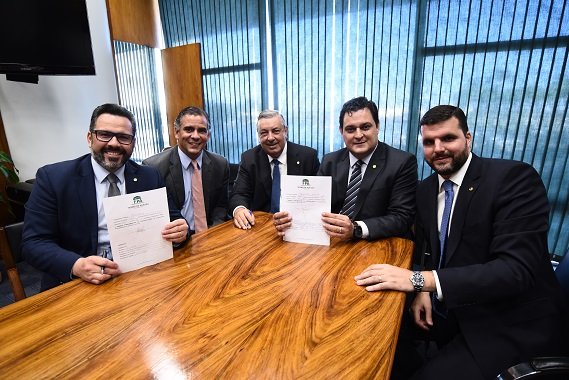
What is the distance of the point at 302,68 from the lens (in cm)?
380

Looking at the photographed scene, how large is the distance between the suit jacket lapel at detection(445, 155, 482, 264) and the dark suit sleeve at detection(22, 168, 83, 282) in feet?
5.70

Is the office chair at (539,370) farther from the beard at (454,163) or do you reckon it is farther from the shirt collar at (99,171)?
the shirt collar at (99,171)

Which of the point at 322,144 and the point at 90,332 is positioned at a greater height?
the point at 322,144

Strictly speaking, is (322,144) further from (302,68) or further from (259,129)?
(259,129)

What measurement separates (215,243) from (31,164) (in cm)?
353

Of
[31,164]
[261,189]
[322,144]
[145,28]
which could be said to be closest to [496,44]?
[322,144]

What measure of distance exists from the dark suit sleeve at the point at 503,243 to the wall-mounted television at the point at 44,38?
420cm

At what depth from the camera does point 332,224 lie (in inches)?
56.5

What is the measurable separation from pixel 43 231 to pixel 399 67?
341 cm

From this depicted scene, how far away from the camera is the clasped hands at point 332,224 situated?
1.43 m

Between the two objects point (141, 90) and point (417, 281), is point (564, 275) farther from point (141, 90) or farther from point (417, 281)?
point (141, 90)

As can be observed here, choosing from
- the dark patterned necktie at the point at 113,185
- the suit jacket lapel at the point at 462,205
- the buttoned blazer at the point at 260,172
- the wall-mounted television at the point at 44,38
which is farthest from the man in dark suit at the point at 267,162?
the wall-mounted television at the point at 44,38

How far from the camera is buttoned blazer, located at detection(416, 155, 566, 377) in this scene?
1.17m

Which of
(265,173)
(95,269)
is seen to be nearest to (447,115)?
(265,173)
